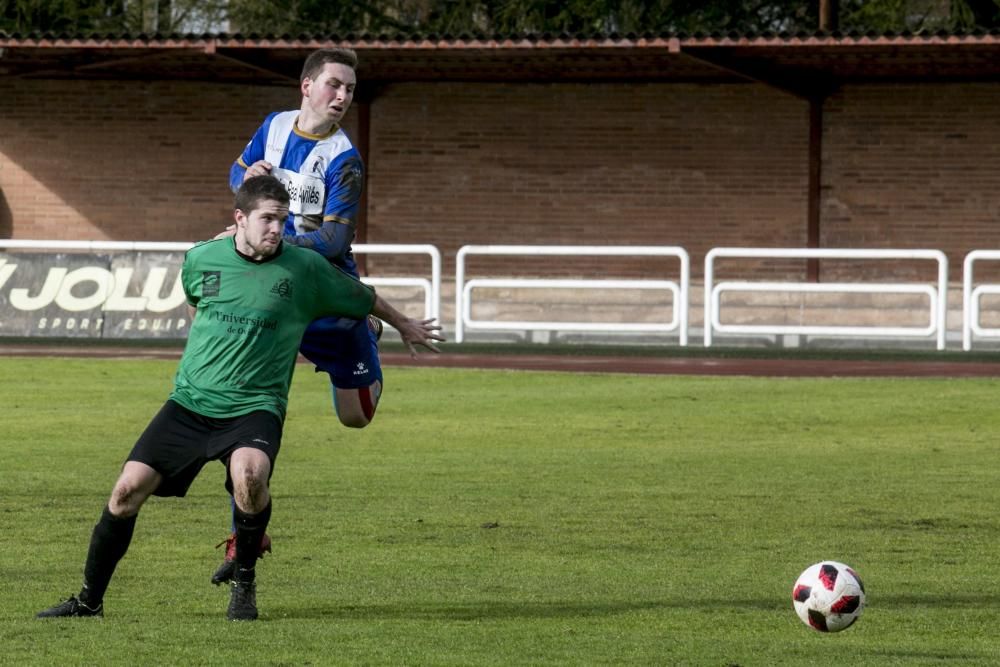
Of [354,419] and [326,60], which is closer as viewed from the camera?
[326,60]

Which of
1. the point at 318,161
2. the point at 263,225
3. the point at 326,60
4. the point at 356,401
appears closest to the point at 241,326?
the point at 263,225

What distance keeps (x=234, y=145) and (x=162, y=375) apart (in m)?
9.18

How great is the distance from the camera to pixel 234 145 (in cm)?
2697

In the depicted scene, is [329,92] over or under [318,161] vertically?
over

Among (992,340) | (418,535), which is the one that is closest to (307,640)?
(418,535)

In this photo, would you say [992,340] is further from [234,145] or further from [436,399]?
[234,145]

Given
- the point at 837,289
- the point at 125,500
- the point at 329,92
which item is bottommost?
the point at 125,500

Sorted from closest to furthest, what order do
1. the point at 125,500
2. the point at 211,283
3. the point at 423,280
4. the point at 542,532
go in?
1. the point at 125,500
2. the point at 211,283
3. the point at 542,532
4. the point at 423,280

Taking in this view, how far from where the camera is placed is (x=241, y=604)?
6672 mm

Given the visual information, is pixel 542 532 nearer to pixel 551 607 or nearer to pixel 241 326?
pixel 551 607

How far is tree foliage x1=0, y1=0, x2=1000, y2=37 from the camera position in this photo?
33156 mm

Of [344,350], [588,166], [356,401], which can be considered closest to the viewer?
[344,350]

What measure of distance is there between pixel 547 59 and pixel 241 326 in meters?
17.9

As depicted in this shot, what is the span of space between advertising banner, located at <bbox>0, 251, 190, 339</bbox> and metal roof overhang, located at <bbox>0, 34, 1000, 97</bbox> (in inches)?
119
